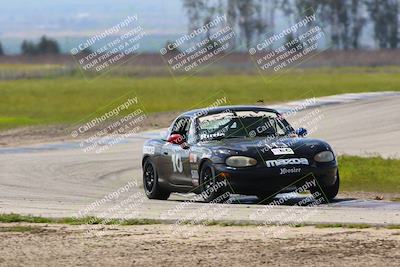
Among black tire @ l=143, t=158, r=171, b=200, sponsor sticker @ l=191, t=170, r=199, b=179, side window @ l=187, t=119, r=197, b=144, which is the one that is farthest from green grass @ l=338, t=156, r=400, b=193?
sponsor sticker @ l=191, t=170, r=199, b=179

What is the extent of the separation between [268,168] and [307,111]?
18.9 m

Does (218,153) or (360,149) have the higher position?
(218,153)

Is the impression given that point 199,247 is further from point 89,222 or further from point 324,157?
point 324,157

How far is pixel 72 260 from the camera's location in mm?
10133

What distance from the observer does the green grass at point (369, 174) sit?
19.3 meters

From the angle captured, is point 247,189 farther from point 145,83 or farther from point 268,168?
point 145,83

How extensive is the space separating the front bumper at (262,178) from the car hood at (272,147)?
7.7 inches

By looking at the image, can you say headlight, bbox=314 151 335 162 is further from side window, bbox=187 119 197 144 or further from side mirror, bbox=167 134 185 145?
side mirror, bbox=167 134 185 145

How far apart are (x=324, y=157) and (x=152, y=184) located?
3303 millimetres

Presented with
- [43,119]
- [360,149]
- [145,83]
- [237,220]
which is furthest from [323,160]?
[145,83]

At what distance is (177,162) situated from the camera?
54.6ft

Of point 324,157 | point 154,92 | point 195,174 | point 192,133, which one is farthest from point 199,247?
point 154,92

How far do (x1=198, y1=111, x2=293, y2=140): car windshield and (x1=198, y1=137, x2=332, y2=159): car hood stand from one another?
460 mm

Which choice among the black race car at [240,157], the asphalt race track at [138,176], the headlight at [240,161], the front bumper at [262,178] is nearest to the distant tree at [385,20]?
the asphalt race track at [138,176]
